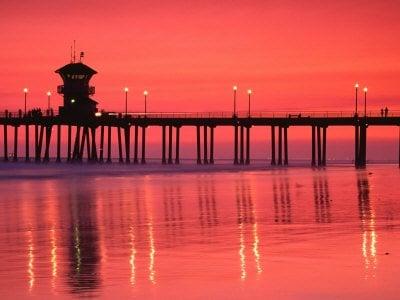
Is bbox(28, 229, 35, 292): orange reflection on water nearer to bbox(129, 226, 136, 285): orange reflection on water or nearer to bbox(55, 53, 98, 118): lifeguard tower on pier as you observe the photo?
bbox(129, 226, 136, 285): orange reflection on water

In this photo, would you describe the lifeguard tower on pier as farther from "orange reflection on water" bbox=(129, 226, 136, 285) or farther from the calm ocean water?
"orange reflection on water" bbox=(129, 226, 136, 285)

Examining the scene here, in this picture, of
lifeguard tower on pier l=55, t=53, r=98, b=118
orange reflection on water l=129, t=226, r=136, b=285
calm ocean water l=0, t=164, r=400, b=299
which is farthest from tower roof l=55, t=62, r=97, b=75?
orange reflection on water l=129, t=226, r=136, b=285

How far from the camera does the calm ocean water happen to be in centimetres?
1596

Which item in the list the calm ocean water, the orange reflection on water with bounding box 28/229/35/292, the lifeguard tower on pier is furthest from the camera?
the lifeguard tower on pier

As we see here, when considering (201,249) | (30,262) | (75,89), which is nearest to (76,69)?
(75,89)

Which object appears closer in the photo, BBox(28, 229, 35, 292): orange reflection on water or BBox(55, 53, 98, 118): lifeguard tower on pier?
BBox(28, 229, 35, 292): orange reflection on water

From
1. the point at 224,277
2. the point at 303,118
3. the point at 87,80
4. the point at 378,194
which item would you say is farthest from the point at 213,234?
the point at 87,80

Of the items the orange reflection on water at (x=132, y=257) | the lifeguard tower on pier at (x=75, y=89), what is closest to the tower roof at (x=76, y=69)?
the lifeguard tower on pier at (x=75, y=89)

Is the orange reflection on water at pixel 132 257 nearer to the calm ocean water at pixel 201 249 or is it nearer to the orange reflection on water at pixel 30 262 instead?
the calm ocean water at pixel 201 249

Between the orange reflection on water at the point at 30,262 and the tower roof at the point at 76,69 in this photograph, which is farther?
the tower roof at the point at 76,69

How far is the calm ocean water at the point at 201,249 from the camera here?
1596 centimetres

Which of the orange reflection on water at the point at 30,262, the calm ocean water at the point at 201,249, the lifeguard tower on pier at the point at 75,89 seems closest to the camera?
the calm ocean water at the point at 201,249

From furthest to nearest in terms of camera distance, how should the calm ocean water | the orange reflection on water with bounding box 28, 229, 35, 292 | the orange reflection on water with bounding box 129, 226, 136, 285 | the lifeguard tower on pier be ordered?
the lifeguard tower on pier, the orange reflection on water with bounding box 129, 226, 136, 285, the orange reflection on water with bounding box 28, 229, 35, 292, the calm ocean water

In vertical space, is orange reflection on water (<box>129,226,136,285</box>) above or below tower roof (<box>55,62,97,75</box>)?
below
